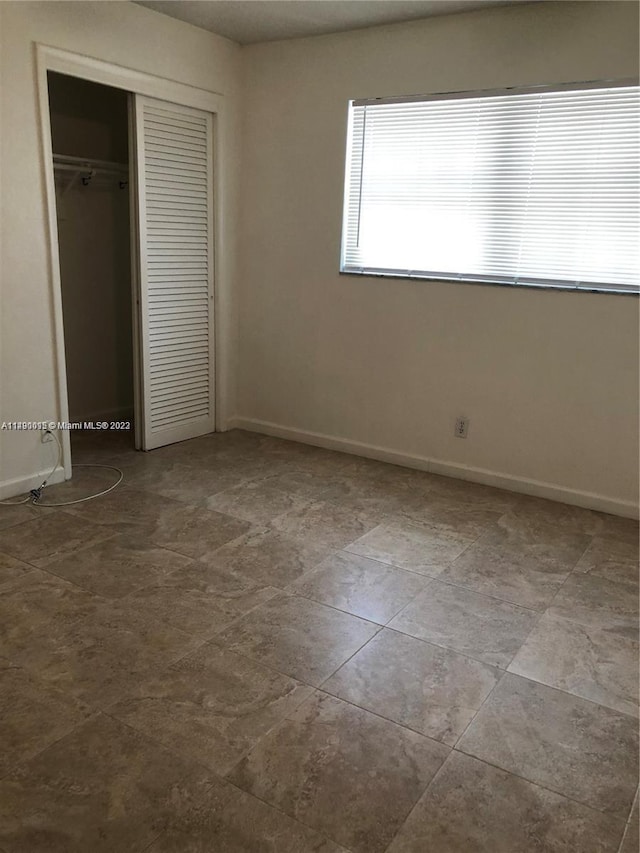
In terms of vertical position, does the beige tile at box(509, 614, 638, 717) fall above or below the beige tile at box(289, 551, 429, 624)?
below

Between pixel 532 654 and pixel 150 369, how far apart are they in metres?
2.82

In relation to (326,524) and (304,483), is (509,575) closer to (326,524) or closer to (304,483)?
(326,524)

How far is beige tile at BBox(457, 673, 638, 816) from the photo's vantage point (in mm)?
1782

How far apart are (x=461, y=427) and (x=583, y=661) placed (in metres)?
1.87

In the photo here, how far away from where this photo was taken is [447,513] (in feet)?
11.6

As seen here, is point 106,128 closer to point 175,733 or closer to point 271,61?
point 271,61

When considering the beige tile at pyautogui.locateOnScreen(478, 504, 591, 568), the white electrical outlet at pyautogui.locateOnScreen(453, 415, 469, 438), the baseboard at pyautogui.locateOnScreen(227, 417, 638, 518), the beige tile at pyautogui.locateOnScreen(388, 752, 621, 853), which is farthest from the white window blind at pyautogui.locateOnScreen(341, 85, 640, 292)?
the beige tile at pyautogui.locateOnScreen(388, 752, 621, 853)

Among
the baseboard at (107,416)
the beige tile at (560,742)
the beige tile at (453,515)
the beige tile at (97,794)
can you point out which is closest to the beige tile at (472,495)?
the beige tile at (453,515)

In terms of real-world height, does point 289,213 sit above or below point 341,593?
above

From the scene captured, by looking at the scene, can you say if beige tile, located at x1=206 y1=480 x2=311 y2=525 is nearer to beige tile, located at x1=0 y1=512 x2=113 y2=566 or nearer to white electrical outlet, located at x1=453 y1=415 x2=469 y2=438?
beige tile, located at x1=0 y1=512 x2=113 y2=566

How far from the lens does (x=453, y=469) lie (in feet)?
13.4

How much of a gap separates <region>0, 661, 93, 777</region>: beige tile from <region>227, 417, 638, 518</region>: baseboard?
2.64 meters

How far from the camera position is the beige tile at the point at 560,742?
70.2 inches

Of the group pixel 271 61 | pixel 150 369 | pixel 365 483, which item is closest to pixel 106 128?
pixel 271 61
